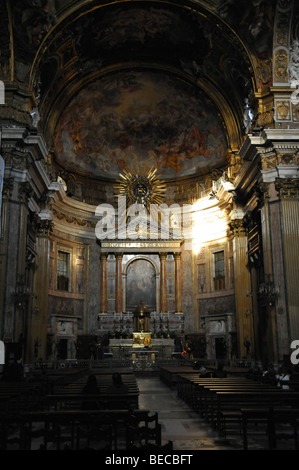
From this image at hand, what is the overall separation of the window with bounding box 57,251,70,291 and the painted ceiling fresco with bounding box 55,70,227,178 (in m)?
5.59

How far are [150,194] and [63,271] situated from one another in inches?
292

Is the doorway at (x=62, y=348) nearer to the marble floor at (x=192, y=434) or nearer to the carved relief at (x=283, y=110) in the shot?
the marble floor at (x=192, y=434)

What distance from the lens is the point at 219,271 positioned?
Result: 27.6m

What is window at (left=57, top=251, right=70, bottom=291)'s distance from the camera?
1060 inches

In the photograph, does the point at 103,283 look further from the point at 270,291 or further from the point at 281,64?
the point at 281,64

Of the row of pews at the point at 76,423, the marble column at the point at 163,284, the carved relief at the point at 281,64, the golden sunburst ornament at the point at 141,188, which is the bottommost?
the row of pews at the point at 76,423

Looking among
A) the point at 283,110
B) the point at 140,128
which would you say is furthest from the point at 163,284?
the point at 283,110

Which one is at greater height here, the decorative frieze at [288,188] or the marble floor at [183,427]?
the decorative frieze at [288,188]

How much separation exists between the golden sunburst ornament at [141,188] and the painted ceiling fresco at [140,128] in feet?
3.26

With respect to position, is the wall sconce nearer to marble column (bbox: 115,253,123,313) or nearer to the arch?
the arch

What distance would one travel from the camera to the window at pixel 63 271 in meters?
26.9

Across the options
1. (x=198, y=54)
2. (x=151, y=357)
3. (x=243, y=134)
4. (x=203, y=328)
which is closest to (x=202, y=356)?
(x=203, y=328)

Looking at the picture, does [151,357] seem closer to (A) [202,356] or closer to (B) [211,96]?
(A) [202,356]
